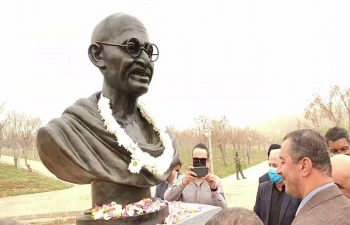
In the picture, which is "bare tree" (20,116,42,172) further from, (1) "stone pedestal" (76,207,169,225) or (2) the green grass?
(1) "stone pedestal" (76,207,169,225)

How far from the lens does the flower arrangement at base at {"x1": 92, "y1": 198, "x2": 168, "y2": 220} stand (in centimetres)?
289

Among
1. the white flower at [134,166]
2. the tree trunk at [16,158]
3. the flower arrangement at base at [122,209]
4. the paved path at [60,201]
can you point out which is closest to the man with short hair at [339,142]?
the flower arrangement at base at [122,209]

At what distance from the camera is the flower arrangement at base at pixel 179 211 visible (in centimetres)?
319

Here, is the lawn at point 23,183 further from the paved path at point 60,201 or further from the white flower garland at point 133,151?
the white flower garland at point 133,151

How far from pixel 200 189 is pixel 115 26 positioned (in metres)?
1.88

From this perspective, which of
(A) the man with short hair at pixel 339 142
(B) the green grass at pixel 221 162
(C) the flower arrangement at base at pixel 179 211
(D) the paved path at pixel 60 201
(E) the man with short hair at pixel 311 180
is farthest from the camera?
(B) the green grass at pixel 221 162

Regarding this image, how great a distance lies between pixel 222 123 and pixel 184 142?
14.0 ft

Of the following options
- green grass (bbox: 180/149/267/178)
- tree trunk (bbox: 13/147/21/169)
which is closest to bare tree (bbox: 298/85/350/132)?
green grass (bbox: 180/149/267/178)

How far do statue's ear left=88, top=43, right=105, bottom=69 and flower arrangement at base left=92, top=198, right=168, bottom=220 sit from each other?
1.20 metres

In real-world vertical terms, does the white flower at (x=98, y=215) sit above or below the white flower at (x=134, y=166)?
below

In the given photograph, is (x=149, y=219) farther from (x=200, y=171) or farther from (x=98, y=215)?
(x=200, y=171)

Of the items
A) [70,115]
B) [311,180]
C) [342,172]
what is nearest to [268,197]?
[342,172]

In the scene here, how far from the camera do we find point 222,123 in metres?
28.7

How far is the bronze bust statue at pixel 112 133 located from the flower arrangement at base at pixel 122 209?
100mm
